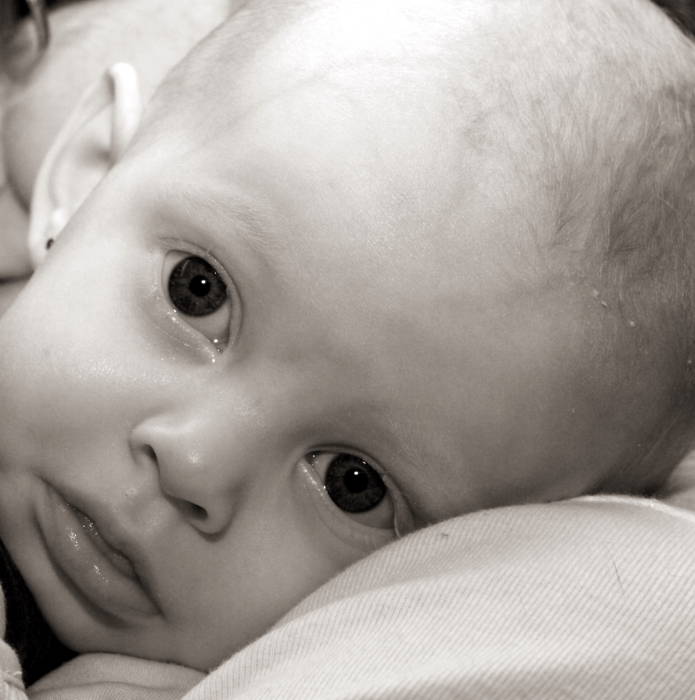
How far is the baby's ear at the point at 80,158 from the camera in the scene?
4.59 ft

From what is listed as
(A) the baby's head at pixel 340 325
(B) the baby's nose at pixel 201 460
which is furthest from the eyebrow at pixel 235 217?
(B) the baby's nose at pixel 201 460

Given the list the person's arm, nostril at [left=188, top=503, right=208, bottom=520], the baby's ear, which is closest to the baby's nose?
nostril at [left=188, top=503, right=208, bottom=520]

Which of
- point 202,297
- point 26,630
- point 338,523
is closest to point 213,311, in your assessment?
point 202,297

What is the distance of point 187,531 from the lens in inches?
42.5

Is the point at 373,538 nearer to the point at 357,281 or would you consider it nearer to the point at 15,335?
the point at 357,281

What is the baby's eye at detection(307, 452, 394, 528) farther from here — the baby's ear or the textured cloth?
the baby's ear

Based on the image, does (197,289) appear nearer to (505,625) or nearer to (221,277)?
(221,277)

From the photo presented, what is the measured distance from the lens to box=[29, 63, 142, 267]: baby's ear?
1399 mm

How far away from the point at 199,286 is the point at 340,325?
0.17m

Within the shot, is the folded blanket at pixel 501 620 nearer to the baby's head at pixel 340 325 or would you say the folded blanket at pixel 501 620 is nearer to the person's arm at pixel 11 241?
the baby's head at pixel 340 325

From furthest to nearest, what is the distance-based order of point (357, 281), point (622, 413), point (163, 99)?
point (163, 99) → point (622, 413) → point (357, 281)

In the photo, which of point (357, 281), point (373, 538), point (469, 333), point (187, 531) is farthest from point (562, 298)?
point (187, 531)

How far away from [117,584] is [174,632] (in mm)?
77

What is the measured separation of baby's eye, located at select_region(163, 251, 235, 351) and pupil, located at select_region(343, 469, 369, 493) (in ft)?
0.61
